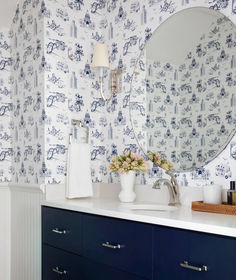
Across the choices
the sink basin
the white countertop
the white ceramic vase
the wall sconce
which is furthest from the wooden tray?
the wall sconce

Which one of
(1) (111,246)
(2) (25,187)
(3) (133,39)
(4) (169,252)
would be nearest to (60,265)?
(1) (111,246)

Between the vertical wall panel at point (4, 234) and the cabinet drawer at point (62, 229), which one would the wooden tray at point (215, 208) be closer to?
the cabinet drawer at point (62, 229)

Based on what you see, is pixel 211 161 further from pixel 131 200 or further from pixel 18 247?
pixel 18 247

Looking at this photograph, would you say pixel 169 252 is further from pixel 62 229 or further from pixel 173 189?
pixel 62 229

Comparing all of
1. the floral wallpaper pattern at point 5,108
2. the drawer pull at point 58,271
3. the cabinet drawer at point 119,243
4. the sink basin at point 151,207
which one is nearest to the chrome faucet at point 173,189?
the sink basin at point 151,207

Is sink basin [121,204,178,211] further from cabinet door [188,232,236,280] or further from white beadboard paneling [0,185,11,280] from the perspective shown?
white beadboard paneling [0,185,11,280]

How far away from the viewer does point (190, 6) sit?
2242 millimetres

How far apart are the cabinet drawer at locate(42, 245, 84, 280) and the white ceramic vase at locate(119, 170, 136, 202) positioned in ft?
1.56

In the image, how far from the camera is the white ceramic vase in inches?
96.0

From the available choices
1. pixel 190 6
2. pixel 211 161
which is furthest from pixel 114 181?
pixel 190 6

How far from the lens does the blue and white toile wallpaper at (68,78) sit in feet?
8.57

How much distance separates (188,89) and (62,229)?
3.74 ft

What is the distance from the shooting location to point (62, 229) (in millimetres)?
2365

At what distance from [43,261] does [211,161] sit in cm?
131
